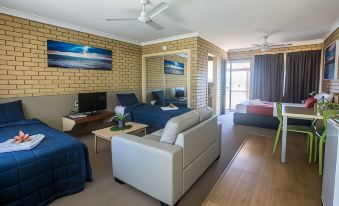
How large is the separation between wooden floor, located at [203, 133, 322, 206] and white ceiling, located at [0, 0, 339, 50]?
2.44 meters

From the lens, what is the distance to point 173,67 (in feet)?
17.3

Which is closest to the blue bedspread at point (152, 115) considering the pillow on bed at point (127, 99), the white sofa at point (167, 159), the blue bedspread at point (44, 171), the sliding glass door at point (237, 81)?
the pillow on bed at point (127, 99)

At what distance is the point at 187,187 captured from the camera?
195cm

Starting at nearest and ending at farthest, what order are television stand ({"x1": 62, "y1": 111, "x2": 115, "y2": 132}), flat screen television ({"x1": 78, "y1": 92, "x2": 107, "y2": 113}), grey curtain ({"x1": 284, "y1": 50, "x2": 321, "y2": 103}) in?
1. television stand ({"x1": 62, "y1": 111, "x2": 115, "y2": 132})
2. flat screen television ({"x1": 78, "y1": 92, "x2": 107, "y2": 113})
3. grey curtain ({"x1": 284, "y1": 50, "x2": 321, "y2": 103})

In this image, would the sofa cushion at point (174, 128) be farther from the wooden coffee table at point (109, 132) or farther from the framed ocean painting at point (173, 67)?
the framed ocean painting at point (173, 67)

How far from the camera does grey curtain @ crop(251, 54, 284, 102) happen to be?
594 centimetres

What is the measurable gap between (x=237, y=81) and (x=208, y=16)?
15.2ft

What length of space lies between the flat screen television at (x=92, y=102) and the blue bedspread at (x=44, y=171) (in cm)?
154

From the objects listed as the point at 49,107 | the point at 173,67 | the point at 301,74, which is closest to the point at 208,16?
the point at 173,67

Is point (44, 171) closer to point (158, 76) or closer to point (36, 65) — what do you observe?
point (36, 65)

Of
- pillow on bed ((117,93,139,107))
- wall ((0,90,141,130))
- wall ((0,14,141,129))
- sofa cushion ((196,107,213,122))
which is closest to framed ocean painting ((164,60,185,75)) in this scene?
pillow on bed ((117,93,139,107))

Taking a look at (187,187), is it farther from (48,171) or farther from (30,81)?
(30,81)

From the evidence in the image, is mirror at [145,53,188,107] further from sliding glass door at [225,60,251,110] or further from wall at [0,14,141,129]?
sliding glass door at [225,60,251,110]

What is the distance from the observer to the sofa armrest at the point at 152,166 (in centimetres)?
170
